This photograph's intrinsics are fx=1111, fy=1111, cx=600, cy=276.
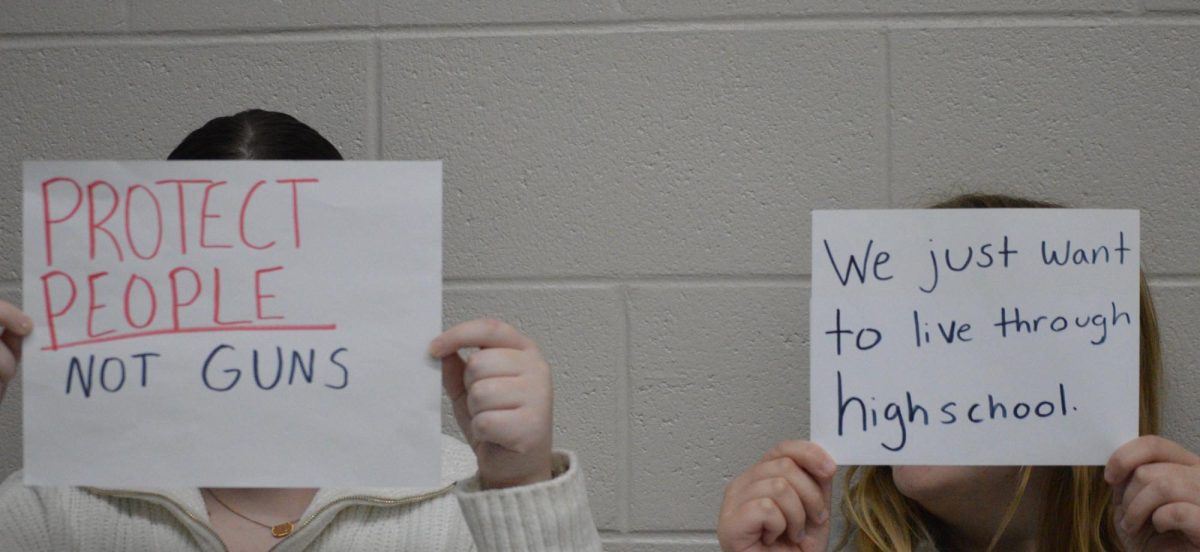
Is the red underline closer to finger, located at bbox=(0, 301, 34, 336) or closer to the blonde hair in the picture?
finger, located at bbox=(0, 301, 34, 336)

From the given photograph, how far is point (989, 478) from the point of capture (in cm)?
115

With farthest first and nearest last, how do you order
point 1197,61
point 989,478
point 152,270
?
point 1197,61
point 989,478
point 152,270

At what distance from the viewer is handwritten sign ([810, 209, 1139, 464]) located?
93cm

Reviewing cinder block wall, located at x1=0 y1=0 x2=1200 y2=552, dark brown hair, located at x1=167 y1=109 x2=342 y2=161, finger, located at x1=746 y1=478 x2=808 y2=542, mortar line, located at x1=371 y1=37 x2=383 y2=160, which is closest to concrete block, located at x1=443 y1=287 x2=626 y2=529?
cinder block wall, located at x1=0 y1=0 x2=1200 y2=552

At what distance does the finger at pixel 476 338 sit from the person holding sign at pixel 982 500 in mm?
250

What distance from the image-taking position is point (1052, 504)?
1.18 m

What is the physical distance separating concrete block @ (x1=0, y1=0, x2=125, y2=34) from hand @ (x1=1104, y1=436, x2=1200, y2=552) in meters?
1.30

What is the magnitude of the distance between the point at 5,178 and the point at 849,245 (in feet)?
3.81

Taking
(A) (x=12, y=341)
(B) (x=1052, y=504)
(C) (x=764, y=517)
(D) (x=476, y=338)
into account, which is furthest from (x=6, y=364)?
(B) (x=1052, y=504)

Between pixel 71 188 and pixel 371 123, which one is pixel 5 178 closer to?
pixel 371 123

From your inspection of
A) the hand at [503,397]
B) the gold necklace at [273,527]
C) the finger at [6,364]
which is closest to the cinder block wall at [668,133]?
the gold necklace at [273,527]

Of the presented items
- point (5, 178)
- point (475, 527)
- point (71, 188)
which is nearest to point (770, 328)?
point (475, 527)

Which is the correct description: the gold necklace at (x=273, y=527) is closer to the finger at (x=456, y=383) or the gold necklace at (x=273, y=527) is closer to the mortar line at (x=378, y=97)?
the finger at (x=456, y=383)

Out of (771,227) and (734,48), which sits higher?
(734,48)
